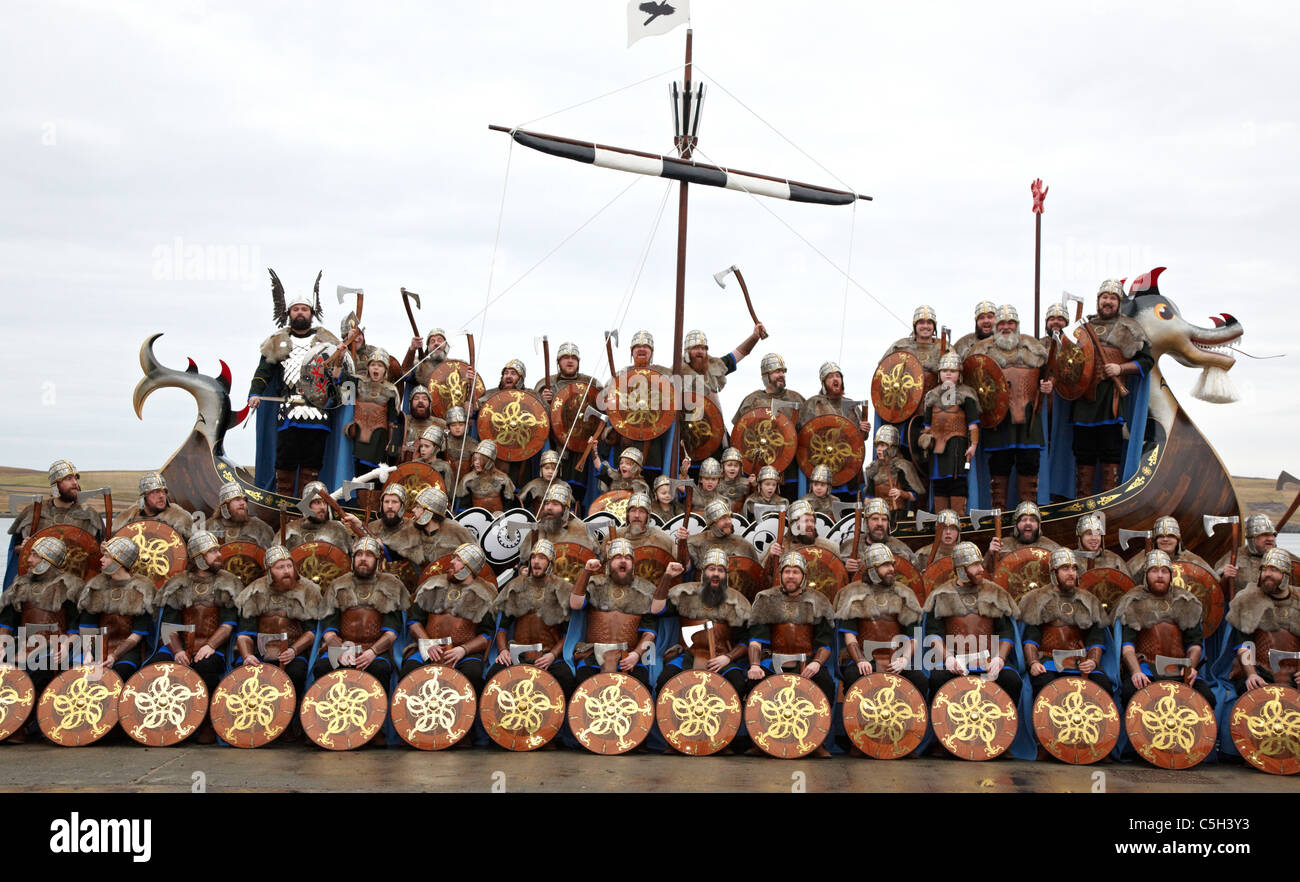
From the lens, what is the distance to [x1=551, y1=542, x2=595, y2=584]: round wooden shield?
34.2 ft

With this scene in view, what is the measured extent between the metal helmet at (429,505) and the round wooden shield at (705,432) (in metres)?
3.23

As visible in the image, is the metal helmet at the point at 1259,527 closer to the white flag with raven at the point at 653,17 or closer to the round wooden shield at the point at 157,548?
the white flag with raven at the point at 653,17

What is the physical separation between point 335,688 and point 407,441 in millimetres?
4192

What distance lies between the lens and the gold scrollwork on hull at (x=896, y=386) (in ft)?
40.8

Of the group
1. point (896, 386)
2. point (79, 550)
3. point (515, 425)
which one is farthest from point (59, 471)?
point (896, 386)

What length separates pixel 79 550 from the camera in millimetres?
10703

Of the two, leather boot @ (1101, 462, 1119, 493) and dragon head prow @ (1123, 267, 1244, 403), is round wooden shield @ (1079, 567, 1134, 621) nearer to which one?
leather boot @ (1101, 462, 1119, 493)

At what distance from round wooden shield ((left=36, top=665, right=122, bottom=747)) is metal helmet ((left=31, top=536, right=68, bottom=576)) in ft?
3.71

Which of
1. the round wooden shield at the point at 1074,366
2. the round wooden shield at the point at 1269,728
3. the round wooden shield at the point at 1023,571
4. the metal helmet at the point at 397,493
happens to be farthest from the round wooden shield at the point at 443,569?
the round wooden shield at the point at 1074,366

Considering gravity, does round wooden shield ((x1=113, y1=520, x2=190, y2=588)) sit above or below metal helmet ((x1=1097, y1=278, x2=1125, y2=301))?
below

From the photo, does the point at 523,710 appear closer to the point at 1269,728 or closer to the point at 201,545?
the point at 201,545

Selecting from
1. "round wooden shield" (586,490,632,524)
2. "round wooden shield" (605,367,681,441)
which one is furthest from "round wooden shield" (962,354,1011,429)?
"round wooden shield" (586,490,632,524)

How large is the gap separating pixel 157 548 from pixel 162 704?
1935mm

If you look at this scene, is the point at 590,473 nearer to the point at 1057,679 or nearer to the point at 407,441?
the point at 407,441
